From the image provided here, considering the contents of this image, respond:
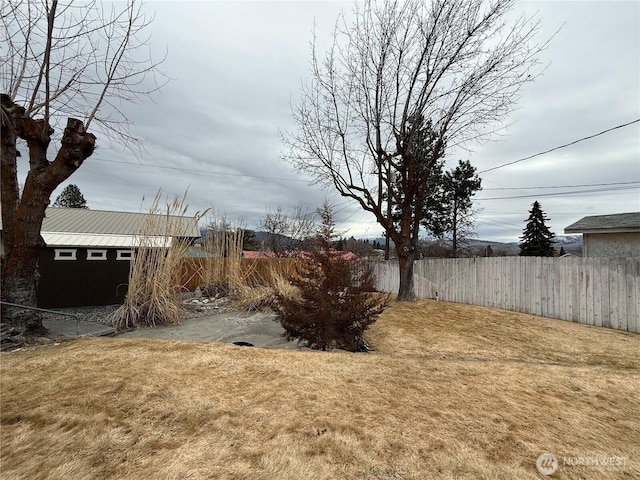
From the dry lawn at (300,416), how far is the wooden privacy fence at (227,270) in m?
5.03

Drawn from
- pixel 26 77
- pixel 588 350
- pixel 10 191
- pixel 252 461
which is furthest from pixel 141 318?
pixel 588 350

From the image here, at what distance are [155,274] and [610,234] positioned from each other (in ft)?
48.3

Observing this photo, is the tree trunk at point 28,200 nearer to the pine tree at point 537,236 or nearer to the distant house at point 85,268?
the distant house at point 85,268

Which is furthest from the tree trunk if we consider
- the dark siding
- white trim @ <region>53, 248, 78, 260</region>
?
white trim @ <region>53, 248, 78, 260</region>

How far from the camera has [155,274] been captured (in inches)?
247

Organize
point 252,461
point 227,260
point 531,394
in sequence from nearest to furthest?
1. point 252,461
2. point 531,394
3. point 227,260

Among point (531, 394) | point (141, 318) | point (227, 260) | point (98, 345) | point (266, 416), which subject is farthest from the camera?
point (227, 260)

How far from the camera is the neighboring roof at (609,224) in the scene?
35.8 feet

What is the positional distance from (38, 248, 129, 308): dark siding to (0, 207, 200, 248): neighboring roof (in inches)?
14.9

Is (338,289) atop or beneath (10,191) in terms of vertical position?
beneath

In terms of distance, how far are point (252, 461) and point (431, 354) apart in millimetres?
3317

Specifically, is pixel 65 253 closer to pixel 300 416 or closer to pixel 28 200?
pixel 28 200

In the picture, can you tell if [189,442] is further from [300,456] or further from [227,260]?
[227,260]

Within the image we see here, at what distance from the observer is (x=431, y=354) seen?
4398 mm
